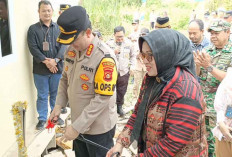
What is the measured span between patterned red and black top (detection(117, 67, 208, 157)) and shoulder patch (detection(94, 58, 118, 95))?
585 mm

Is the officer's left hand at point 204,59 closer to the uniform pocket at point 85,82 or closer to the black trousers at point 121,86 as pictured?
the uniform pocket at point 85,82

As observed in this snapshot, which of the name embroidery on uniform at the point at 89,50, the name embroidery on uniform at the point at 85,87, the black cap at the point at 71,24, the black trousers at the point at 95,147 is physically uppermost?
the black cap at the point at 71,24

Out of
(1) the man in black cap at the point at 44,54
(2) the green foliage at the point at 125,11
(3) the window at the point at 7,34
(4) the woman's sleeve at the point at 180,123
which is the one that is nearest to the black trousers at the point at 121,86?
(1) the man in black cap at the point at 44,54

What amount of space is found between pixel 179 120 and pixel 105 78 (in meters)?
0.84

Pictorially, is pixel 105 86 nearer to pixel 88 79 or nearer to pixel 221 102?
pixel 88 79

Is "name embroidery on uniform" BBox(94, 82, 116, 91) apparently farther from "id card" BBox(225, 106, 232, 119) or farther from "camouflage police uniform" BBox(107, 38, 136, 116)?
"camouflage police uniform" BBox(107, 38, 136, 116)

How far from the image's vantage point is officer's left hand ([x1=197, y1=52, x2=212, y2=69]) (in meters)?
2.52

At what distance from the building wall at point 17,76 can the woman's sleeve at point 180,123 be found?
2.29 m

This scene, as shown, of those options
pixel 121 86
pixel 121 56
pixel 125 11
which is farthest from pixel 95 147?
pixel 125 11

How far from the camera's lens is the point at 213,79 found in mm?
2754

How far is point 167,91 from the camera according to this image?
4.24 feet

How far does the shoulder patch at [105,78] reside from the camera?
1.90 meters

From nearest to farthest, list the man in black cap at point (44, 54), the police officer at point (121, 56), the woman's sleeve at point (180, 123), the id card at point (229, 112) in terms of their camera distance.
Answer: the woman's sleeve at point (180, 123)
the id card at point (229, 112)
the man in black cap at point (44, 54)
the police officer at point (121, 56)

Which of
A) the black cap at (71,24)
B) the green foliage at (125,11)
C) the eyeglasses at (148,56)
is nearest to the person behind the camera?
the eyeglasses at (148,56)
